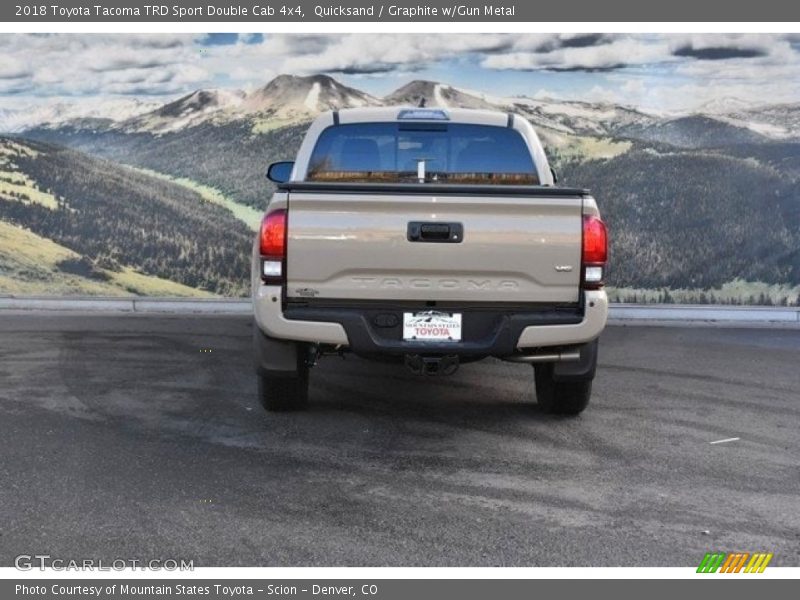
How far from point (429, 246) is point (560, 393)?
5.12 feet

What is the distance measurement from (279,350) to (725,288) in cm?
690

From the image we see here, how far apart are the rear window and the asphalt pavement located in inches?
63.8

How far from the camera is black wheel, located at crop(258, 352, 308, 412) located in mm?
6102

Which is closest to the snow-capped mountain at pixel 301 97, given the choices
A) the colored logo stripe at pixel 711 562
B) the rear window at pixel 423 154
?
the rear window at pixel 423 154

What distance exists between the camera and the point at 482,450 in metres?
5.52

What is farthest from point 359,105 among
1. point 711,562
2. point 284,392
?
point 711,562

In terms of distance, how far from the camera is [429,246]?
526cm

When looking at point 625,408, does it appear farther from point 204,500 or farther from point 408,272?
point 204,500

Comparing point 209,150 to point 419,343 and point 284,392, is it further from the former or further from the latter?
point 419,343

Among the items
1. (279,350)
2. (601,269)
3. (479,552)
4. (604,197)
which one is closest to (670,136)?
(604,197)

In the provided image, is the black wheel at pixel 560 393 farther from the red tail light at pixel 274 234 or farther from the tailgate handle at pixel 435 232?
the red tail light at pixel 274 234

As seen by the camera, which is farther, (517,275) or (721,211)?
(721,211)

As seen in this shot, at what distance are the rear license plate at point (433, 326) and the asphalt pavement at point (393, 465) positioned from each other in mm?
691

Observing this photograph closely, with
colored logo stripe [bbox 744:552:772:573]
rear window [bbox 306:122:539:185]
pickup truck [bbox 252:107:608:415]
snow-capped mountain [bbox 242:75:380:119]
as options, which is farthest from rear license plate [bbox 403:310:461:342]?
snow-capped mountain [bbox 242:75:380:119]
